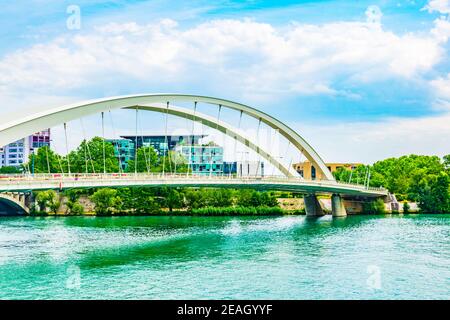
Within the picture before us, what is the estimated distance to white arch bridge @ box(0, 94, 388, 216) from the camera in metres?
23.3

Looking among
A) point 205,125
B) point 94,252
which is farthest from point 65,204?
point 94,252

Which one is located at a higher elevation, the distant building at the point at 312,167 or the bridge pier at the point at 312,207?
the distant building at the point at 312,167

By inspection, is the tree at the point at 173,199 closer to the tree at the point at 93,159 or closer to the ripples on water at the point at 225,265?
the tree at the point at 93,159

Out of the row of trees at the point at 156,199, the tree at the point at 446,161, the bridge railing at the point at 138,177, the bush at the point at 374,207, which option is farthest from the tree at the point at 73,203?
the tree at the point at 446,161

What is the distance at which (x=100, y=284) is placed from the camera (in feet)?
58.2

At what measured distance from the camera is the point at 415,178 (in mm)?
60844

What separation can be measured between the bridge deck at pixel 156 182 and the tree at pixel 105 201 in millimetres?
16915

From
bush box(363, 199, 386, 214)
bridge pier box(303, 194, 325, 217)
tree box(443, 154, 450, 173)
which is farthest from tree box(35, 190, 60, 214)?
tree box(443, 154, 450, 173)

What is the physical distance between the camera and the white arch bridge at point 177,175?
23.3 m

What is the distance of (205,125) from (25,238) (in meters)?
16.2

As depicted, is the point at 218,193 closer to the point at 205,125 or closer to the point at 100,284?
the point at 205,125

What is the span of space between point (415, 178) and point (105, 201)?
31772 mm

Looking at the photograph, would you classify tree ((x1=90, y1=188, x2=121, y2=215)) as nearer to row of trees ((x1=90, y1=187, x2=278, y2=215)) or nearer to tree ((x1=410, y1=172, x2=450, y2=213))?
row of trees ((x1=90, y1=187, x2=278, y2=215))

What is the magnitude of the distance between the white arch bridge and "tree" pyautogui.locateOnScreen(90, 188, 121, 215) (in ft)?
39.6
